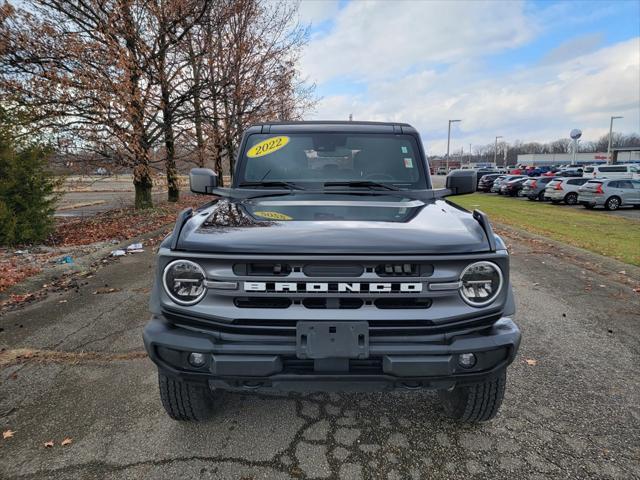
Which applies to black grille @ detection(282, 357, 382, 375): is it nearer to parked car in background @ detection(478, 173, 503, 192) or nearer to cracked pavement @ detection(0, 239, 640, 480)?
cracked pavement @ detection(0, 239, 640, 480)

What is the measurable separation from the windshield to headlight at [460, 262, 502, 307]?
1444 mm

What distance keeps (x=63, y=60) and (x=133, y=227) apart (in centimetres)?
447

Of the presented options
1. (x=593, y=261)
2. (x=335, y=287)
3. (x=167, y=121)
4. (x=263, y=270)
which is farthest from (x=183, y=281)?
(x=167, y=121)

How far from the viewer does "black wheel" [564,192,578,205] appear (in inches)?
878

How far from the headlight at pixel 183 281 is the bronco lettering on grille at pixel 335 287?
0.97 feet

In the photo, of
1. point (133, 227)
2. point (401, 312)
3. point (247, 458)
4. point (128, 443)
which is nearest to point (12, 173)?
point (133, 227)

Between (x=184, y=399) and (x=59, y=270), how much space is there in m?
5.22

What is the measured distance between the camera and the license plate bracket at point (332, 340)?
6.37 feet

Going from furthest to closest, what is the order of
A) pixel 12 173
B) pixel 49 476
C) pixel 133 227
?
pixel 133 227 → pixel 12 173 → pixel 49 476

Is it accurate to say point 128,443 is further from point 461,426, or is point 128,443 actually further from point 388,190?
point 388,190

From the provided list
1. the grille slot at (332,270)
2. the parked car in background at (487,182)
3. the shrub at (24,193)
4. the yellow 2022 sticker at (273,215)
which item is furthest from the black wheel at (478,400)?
the parked car in background at (487,182)

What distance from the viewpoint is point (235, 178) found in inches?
139

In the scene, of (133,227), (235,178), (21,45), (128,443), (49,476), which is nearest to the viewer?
(49,476)

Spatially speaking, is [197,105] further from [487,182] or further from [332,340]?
[487,182]
